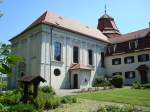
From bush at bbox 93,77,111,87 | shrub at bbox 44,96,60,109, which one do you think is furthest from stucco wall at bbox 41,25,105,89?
shrub at bbox 44,96,60,109

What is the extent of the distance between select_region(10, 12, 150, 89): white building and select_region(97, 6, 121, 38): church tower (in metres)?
10.9

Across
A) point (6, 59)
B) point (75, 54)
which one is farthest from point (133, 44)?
point (6, 59)

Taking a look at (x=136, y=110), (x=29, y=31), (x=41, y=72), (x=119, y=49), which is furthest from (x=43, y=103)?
(x=119, y=49)

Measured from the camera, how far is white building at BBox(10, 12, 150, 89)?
32.1 metres

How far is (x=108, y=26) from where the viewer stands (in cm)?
5309

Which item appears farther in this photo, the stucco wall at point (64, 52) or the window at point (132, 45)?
the window at point (132, 45)

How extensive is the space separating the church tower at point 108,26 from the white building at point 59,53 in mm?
10872

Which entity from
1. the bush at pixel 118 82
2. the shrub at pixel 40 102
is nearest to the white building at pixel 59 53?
the bush at pixel 118 82

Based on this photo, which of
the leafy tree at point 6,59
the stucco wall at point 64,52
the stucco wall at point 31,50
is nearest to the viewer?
the leafy tree at point 6,59

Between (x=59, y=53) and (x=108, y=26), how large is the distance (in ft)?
74.8

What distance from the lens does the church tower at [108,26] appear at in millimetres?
51562

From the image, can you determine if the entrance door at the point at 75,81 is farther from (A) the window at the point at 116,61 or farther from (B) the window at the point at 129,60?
(B) the window at the point at 129,60

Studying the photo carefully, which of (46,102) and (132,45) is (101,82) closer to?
(132,45)

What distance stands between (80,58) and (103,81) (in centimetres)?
577
